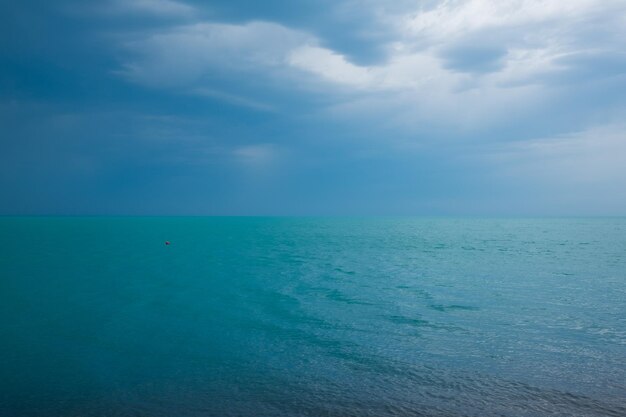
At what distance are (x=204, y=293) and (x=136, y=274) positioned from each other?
44.1ft

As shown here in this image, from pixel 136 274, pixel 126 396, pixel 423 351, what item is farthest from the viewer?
pixel 136 274

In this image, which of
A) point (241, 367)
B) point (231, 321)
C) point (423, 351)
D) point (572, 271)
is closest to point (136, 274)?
point (231, 321)

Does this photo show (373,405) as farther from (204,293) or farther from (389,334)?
(204,293)

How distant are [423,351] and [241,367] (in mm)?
7120

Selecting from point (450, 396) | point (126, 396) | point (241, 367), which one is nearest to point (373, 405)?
point (450, 396)

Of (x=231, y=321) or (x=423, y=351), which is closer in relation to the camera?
(x=423, y=351)

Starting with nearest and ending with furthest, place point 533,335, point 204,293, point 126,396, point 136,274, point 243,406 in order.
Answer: point 243,406 < point 126,396 < point 533,335 < point 204,293 < point 136,274

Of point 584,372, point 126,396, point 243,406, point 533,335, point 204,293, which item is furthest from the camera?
point 204,293

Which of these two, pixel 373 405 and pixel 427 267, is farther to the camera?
pixel 427 267

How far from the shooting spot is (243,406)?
1196 centimetres

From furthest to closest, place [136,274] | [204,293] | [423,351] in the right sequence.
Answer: [136,274], [204,293], [423,351]

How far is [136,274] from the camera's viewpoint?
41.6 m

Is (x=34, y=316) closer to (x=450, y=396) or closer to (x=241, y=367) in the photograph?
(x=241, y=367)

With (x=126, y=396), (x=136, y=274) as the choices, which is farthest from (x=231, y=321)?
(x=136, y=274)
